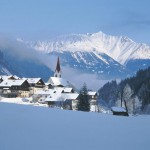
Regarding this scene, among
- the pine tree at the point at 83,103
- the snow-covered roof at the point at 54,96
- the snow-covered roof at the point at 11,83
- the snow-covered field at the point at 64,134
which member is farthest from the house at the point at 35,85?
the snow-covered field at the point at 64,134

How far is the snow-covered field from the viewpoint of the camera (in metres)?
18.5

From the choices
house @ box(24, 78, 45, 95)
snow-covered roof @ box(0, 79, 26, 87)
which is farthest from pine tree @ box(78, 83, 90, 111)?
house @ box(24, 78, 45, 95)

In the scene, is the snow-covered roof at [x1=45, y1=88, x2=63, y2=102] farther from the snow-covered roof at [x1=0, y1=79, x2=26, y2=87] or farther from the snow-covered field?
the snow-covered field

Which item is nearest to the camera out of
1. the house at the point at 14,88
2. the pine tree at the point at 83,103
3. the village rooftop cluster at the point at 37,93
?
the pine tree at the point at 83,103

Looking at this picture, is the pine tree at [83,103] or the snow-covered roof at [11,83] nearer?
the pine tree at [83,103]

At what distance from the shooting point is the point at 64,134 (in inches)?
850

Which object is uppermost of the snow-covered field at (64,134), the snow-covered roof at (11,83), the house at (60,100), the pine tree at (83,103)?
the snow-covered roof at (11,83)

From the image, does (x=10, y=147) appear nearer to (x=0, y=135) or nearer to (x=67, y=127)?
(x=0, y=135)

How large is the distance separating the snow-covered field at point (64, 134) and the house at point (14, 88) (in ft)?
411

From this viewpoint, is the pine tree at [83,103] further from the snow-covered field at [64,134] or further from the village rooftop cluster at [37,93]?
the snow-covered field at [64,134]

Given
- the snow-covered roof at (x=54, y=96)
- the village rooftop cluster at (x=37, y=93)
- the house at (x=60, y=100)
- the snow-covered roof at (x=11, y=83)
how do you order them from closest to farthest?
1. the house at (x=60, y=100)
2. the village rooftop cluster at (x=37, y=93)
3. the snow-covered roof at (x=54, y=96)
4. the snow-covered roof at (x=11, y=83)

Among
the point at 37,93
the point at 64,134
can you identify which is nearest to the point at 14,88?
the point at 37,93

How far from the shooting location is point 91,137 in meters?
21.9

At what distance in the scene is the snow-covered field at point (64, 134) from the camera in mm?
18484
